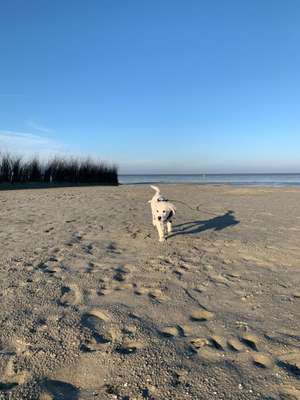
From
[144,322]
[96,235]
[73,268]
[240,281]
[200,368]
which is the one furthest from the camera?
[96,235]

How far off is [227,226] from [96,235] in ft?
11.7

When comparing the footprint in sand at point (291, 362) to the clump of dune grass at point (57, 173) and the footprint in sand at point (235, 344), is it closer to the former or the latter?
the footprint in sand at point (235, 344)

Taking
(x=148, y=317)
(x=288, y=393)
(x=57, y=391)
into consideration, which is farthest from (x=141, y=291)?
(x=288, y=393)

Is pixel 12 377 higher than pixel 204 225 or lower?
lower

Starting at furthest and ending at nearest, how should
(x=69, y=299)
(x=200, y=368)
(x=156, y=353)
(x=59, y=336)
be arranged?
(x=69, y=299) < (x=59, y=336) < (x=156, y=353) < (x=200, y=368)

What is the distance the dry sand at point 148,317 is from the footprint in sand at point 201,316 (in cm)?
1

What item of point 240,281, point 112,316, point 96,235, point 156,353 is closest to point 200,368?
point 156,353

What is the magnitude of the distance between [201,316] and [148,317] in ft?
1.93

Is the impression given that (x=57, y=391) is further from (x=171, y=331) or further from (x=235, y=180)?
(x=235, y=180)

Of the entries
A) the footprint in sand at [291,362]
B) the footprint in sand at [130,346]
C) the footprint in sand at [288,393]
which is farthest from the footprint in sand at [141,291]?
the footprint in sand at [288,393]

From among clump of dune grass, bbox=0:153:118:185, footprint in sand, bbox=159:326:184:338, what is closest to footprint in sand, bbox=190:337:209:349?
footprint in sand, bbox=159:326:184:338

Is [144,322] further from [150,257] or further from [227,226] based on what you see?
[227,226]

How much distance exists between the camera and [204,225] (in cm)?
920

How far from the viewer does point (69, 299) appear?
4.18m
